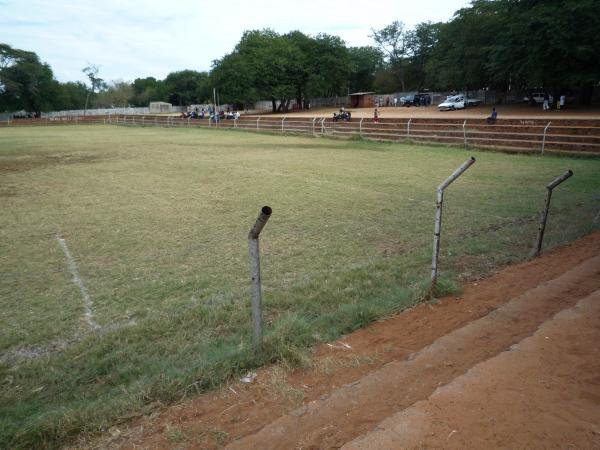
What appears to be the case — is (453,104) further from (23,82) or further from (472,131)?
(23,82)

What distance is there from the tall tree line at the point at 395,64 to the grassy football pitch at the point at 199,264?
1038 inches

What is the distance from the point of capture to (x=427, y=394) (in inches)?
118

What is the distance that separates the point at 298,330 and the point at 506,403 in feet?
6.42

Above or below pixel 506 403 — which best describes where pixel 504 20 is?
above

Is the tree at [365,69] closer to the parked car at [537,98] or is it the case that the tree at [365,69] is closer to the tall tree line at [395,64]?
the tall tree line at [395,64]

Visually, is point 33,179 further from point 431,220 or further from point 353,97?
point 353,97

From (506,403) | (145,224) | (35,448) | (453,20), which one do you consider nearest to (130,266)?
(145,224)

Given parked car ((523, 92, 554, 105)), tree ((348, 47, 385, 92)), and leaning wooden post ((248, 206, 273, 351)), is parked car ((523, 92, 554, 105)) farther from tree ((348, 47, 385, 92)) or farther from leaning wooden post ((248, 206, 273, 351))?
leaning wooden post ((248, 206, 273, 351))

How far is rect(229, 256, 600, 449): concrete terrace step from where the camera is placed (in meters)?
2.69

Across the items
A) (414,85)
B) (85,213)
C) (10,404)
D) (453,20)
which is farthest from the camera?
(414,85)

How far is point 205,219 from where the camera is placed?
9.19 m

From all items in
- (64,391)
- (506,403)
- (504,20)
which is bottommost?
(64,391)

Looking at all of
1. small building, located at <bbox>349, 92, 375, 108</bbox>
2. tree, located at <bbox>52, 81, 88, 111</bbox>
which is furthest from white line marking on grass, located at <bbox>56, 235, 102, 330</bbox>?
tree, located at <bbox>52, 81, 88, 111</bbox>

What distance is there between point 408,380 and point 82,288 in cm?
434
